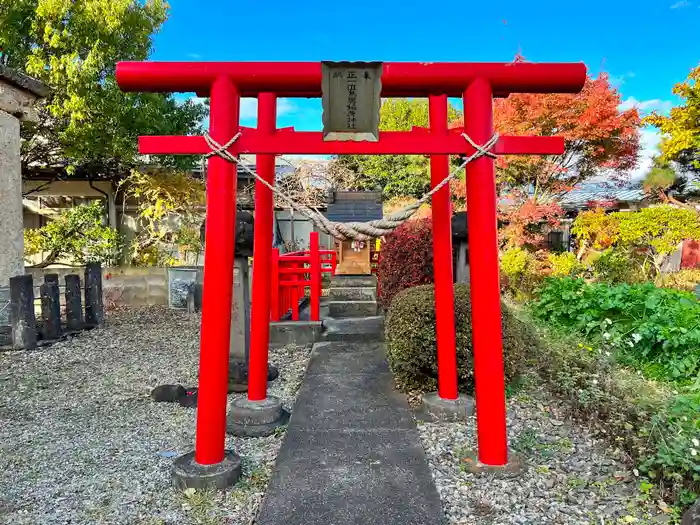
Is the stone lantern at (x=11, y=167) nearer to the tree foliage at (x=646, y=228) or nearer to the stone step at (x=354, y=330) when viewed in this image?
the stone step at (x=354, y=330)

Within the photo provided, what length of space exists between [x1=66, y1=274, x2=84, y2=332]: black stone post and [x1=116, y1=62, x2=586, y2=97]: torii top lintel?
18.6 ft

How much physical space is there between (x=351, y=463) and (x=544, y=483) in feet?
3.65

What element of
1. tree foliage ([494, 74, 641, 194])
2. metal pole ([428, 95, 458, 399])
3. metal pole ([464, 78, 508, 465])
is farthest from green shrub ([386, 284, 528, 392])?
tree foliage ([494, 74, 641, 194])

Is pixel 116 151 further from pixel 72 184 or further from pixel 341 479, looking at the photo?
pixel 341 479

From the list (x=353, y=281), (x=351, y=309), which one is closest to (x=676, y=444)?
(x=351, y=309)

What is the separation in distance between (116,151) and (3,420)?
7.39 meters

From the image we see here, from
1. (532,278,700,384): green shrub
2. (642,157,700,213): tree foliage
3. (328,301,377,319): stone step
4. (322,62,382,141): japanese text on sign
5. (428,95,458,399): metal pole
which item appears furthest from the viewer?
(642,157,700,213): tree foliage

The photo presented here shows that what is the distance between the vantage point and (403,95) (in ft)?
10.3

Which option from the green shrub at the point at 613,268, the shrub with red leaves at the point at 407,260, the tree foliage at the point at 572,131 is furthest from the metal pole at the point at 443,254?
the tree foliage at the point at 572,131

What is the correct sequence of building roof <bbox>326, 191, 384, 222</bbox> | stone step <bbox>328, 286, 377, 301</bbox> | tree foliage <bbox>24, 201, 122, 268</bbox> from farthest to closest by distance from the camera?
tree foliage <bbox>24, 201, 122, 268</bbox>, building roof <bbox>326, 191, 384, 222</bbox>, stone step <bbox>328, 286, 377, 301</bbox>

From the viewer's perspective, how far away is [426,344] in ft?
13.6

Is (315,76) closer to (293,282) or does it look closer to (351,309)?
(293,282)

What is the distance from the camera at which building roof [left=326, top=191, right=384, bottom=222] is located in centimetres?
988

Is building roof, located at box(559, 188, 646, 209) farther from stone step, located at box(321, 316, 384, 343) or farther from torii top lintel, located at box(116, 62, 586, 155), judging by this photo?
torii top lintel, located at box(116, 62, 586, 155)
